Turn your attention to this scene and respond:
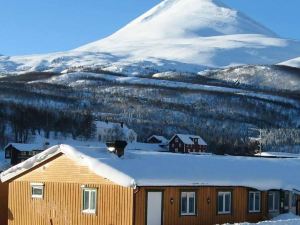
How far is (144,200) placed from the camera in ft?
76.3

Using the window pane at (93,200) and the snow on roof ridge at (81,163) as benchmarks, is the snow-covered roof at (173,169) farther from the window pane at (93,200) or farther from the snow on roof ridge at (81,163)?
the window pane at (93,200)

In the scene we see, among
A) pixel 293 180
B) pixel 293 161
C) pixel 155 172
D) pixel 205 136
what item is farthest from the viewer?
pixel 205 136

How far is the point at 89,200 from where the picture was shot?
24.7m

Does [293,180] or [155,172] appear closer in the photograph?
[155,172]

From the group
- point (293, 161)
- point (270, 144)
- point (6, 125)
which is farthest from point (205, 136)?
point (293, 161)

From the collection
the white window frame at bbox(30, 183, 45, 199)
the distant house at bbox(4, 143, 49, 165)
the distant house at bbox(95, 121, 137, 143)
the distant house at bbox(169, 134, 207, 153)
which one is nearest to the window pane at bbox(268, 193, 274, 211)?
the white window frame at bbox(30, 183, 45, 199)

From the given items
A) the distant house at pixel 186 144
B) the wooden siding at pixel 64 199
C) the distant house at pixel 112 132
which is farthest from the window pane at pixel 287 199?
the distant house at pixel 112 132

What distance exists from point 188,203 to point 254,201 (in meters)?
3.88

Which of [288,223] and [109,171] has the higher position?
[109,171]

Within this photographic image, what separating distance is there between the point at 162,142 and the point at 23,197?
407 ft

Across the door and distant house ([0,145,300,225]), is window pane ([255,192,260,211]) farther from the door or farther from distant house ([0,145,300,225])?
the door

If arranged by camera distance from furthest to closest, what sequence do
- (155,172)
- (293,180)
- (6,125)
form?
(6,125) → (293,180) → (155,172)

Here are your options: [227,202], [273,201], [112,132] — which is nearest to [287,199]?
[273,201]

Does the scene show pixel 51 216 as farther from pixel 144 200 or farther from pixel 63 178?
pixel 144 200
